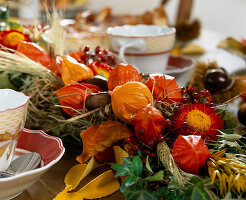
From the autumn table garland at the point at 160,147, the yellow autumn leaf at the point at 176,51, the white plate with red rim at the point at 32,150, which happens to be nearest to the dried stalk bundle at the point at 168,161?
the autumn table garland at the point at 160,147

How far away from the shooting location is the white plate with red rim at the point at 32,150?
0.33 m

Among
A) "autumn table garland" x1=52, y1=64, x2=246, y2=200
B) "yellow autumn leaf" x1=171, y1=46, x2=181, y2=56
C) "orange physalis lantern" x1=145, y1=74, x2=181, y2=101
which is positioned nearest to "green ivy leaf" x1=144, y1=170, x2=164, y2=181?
"autumn table garland" x1=52, y1=64, x2=246, y2=200

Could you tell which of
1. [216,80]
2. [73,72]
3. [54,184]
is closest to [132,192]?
[54,184]

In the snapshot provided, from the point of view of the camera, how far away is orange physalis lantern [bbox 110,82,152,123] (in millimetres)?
383

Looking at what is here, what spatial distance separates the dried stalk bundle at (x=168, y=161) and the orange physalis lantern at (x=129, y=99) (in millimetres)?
52

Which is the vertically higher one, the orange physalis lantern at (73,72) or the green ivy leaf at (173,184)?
the orange physalis lantern at (73,72)

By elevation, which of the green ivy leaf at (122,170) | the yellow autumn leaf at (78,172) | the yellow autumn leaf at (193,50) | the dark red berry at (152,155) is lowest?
the yellow autumn leaf at (193,50)

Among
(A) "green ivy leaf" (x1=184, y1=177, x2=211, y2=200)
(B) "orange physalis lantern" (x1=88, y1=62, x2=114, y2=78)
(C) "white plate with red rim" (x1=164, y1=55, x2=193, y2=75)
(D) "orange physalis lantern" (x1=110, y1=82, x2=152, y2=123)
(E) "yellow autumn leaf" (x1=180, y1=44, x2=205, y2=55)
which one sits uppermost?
(D) "orange physalis lantern" (x1=110, y1=82, x2=152, y2=123)

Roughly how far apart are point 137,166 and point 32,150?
6.1 inches

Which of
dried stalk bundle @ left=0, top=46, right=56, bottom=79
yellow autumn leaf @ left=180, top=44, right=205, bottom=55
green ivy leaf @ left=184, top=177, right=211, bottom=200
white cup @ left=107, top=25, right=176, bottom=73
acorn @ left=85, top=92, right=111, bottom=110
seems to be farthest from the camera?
yellow autumn leaf @ left=180, top=44, right=205, bottom=55

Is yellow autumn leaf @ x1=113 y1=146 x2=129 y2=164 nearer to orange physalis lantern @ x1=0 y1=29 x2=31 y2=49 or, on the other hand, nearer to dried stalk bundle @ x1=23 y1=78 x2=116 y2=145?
dried stalk bundle @ x1=23 y1=78 x2=116 y2=145

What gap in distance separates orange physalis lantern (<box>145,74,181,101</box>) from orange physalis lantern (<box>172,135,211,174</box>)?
8cm

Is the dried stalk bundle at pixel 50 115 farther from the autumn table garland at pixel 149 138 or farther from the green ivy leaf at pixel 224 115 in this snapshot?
the green ivy leaf at pixel 224 115

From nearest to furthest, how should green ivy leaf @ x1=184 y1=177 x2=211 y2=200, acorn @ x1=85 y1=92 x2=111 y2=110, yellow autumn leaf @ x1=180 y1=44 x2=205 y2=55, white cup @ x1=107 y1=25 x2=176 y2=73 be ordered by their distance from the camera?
green ivy leaf @ x1=184 y1=177 x2=211 y2=200
acorn @ x1=85 y1=92 x2=111 y2=110
white cup @ x1=107 y1=25 x2=176 y2=73
yellow autumn leaf @ x1=180 y1=44 x2=205 y2=55
